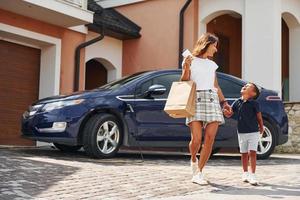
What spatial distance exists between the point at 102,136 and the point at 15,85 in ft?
15.9

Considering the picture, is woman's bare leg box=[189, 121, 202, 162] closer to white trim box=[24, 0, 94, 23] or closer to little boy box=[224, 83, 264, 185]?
little boy box=[224, 83, 264, 185]

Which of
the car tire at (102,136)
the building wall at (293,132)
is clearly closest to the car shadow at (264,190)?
the car tire at (102,136)

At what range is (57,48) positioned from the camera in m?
13.4

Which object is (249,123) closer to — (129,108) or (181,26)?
(129,108)

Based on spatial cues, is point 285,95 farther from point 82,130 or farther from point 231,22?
point 82,130

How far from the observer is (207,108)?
6289 mm

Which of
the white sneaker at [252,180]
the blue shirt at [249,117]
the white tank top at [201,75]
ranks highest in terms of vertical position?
the white tank top at [201,75]

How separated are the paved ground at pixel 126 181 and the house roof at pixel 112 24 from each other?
6585 mm

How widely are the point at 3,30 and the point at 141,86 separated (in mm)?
4222

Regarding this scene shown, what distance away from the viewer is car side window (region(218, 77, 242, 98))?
9.68m

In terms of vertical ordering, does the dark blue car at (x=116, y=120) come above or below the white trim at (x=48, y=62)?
below

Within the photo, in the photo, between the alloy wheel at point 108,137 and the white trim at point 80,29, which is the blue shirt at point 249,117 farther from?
the white trim at point 80,29

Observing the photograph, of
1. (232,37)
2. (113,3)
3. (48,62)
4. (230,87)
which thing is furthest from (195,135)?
(232,37)

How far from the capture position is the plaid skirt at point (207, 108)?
6.27m
